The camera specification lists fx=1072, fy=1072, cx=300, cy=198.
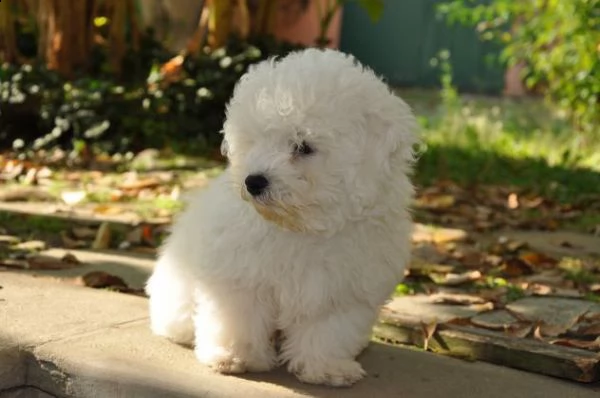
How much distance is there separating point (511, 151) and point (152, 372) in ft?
23.9

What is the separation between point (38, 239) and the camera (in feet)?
19.1

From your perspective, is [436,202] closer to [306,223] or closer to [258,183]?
[306,223]

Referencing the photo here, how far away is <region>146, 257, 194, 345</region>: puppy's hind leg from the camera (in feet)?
12.5

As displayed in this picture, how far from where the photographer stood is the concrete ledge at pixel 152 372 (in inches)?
139

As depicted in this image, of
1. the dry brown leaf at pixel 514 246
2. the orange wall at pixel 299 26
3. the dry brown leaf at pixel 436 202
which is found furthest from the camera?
the orange wall at pixel 299 26

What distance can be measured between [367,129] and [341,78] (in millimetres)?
191

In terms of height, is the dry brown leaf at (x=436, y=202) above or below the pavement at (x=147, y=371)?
below

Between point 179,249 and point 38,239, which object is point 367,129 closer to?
point 179,249

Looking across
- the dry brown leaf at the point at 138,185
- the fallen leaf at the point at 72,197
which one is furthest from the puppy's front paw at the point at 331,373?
the dry brown leaf at the point at 138,185

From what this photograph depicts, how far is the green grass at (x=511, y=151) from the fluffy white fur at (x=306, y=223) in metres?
4.52

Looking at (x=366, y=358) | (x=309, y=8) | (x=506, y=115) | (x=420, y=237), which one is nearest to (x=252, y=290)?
(x=366, y=358)

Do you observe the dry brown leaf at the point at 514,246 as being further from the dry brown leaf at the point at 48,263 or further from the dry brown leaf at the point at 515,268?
the dry brown leaf at the point at 48,263

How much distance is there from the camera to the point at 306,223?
3451 millimetres

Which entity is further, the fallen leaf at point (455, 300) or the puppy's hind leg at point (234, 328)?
the fallen leaf at point (455, 300)
